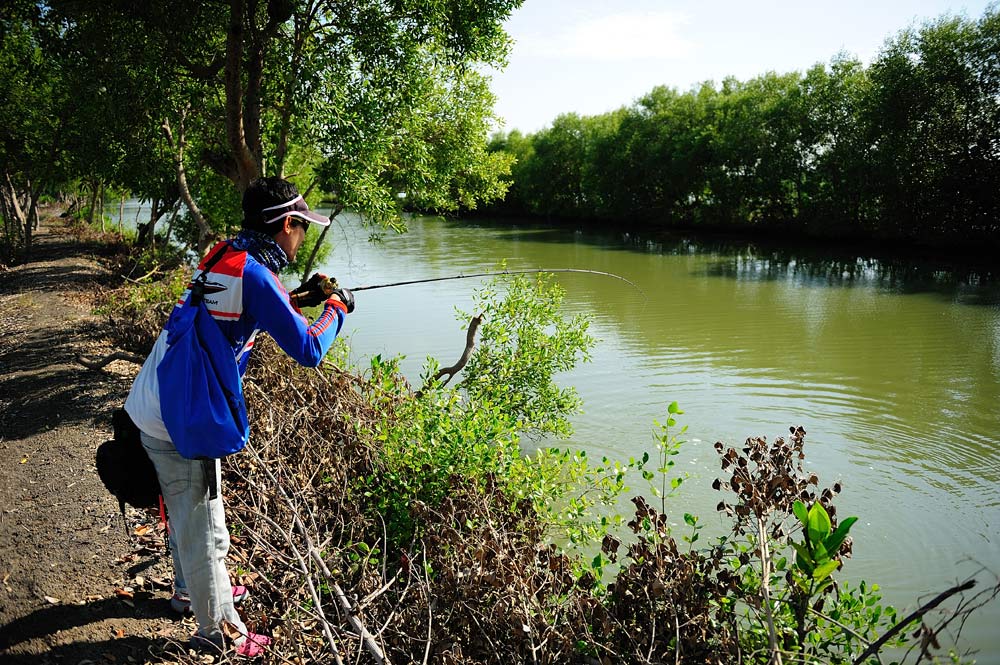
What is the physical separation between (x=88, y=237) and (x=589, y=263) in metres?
19.8

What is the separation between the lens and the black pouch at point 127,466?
2.95m

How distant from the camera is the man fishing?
9.06 ft

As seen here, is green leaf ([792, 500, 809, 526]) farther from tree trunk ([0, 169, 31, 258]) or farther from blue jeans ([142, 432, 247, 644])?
tree trunk ([0, 169, 31, 258])

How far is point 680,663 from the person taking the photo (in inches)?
129

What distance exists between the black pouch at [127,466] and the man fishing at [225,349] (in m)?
0.10

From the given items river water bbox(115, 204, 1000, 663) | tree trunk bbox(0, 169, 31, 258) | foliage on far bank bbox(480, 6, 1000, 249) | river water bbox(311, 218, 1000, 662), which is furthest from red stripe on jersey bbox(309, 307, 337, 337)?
foliage on far bank bbox(480, 6, 1000, 249)

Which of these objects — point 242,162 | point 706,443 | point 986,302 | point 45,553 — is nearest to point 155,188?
point 242,162

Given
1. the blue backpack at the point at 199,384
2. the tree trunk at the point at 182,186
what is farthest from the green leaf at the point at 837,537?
the tree trunk at the point at 182,186

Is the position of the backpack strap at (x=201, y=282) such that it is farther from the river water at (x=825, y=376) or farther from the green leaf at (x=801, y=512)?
the river water at (x=825, y=376)

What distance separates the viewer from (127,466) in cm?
296

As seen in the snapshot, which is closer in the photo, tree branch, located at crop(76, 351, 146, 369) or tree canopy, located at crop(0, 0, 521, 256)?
tree branch, located at crop(76, 351, 146, 369)

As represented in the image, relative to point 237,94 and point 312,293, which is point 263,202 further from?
point 237,94

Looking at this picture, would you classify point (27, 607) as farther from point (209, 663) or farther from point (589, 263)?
point (589, 263)

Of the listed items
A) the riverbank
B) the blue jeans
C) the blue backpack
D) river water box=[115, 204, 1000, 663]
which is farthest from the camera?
river water box=[115, 204, 1000, 663]
